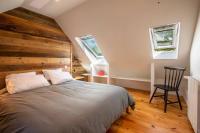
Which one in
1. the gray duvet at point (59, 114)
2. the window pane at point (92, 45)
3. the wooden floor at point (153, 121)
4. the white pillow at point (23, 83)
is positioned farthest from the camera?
the window pane at point (92, 45)

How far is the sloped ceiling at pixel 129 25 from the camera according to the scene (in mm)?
2143

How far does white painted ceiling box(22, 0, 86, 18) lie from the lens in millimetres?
2494

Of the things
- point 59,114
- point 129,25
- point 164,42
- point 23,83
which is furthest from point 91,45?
point 59,114

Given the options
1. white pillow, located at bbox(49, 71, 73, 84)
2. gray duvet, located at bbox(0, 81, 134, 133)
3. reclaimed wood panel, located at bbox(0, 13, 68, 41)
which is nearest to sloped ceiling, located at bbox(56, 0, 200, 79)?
reclaimed wood panel, located at bbox(0, 13, 68, 41)

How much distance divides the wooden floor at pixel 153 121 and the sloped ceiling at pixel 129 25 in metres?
1.16

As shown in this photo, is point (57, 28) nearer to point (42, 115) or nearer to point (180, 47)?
point (42, 115)

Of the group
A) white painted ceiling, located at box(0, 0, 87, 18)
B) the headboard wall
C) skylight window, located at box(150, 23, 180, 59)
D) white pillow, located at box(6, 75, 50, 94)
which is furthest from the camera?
skylight window, located at box(150, 23, 180, 59)

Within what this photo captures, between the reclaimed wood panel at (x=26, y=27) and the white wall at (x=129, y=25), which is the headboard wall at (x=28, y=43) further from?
the white wall at (x=129, y=25)

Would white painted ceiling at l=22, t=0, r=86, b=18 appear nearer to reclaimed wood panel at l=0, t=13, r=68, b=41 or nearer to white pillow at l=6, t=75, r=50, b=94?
reclaimed wood panel at l=0, t=13, r=68, b=41

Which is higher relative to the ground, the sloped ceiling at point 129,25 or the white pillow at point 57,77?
the sloped ceiling at point 129,25

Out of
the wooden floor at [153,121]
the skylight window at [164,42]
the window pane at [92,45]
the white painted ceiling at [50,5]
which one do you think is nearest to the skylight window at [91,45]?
the window pane at [92,45]

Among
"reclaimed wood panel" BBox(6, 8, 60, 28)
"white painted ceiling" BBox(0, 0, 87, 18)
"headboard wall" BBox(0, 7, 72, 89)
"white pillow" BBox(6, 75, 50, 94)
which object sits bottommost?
"white pillow" BBox(6, 75, 50, 94)

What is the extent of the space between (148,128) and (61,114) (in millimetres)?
1338

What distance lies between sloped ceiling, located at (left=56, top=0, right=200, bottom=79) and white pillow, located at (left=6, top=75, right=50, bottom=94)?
5.46 ft
